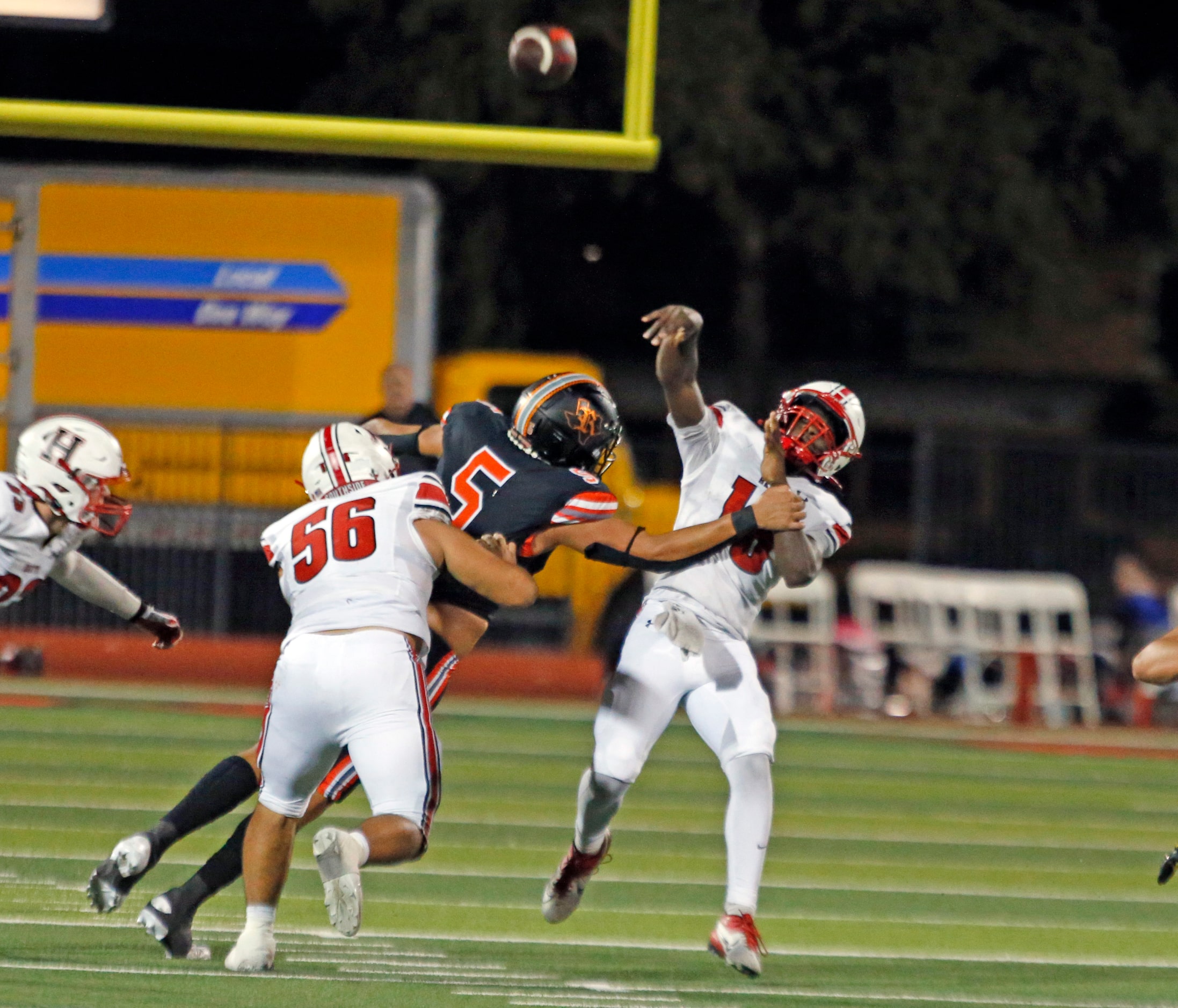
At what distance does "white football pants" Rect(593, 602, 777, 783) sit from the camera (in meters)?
6.27

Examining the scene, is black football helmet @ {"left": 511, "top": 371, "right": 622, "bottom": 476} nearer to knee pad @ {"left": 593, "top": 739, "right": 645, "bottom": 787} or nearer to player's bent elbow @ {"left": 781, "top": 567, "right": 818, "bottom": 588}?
player's bent elbow @ {"left": 781, "top": 567, "right": 818, "bottom": 588}

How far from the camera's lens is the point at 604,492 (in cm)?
588

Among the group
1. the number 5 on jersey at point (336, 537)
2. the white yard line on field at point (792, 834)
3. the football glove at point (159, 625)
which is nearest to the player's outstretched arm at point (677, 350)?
the number 5 on jersey at point (336, 537)

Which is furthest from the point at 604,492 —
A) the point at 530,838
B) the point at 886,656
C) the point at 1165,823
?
the point at 886,656

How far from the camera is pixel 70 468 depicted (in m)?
6.23

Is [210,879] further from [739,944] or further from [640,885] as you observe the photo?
[640,885]

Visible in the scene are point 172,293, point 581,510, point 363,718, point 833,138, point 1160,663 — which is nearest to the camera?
point 1160,663

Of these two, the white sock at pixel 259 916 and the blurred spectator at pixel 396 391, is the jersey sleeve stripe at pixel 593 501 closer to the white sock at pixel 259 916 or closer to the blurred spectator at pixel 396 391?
the white sock at pixel 259 916

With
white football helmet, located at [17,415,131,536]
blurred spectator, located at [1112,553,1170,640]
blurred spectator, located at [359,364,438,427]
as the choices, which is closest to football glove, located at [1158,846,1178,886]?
white football helmet, located at [17,415,131,536]

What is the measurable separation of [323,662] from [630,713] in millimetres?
1279

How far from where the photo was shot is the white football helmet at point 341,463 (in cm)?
572

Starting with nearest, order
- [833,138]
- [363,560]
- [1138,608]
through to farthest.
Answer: [363,560], [1138,608], [833,138]

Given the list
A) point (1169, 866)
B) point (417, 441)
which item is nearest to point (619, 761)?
point (417, 441)

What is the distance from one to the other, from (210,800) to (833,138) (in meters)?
16.4
